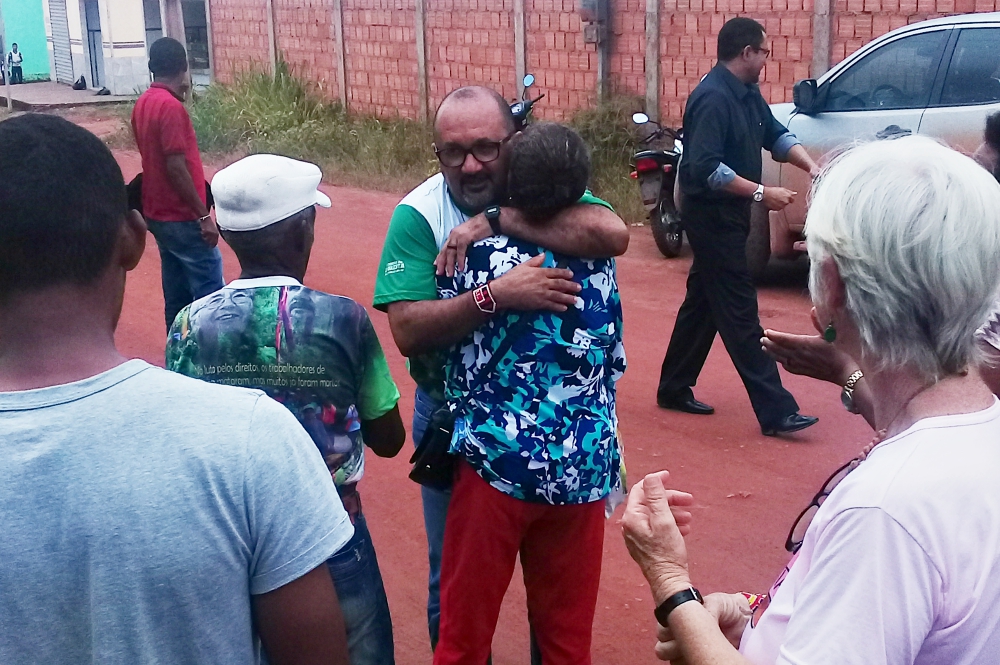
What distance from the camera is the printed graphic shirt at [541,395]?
114 inches

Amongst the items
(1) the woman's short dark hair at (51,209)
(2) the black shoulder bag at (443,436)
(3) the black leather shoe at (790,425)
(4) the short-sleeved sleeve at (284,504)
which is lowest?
(3) the black leather shoe at (790,425)

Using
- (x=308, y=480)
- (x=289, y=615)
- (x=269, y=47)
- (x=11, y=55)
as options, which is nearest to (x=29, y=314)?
(x=308, y=480)

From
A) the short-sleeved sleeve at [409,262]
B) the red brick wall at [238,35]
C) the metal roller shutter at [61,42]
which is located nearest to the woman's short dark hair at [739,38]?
the short-sleeved sleeve at [409,262]

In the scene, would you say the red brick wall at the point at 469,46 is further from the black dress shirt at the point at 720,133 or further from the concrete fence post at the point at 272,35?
the black dress shirt at the point at 720,133

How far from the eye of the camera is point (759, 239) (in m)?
9.12

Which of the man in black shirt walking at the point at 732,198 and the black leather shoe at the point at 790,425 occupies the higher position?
the man in black shirt walking at the point at 732,198

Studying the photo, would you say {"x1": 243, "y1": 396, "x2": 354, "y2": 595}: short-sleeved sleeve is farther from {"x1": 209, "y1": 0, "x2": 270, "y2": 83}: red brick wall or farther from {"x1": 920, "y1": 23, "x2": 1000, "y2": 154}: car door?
{"x1": 209, "y1": 0, "x2": 270, "y2": 83}: red brick wall

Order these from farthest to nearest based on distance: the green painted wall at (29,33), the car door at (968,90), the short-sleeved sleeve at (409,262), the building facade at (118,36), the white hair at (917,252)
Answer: the green painted wall at (29,33) < the building facade at (118,36) < the car door at (968,90) < the short-sleeved sleeve at (409,262) < the white hair at (917,252)

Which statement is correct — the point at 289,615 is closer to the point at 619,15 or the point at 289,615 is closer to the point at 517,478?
the point at 517,478

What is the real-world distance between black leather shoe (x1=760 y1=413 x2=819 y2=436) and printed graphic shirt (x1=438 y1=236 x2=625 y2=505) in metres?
2.98

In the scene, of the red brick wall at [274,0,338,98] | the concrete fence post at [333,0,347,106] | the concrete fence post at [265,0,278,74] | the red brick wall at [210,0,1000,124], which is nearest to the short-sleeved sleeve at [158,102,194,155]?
the red brick wall at [210,0,1000,124]

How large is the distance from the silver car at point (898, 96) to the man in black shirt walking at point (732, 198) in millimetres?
2077

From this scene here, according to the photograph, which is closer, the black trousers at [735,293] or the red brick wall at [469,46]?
the black trousers at [735,293]

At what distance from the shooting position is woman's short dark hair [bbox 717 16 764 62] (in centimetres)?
584
